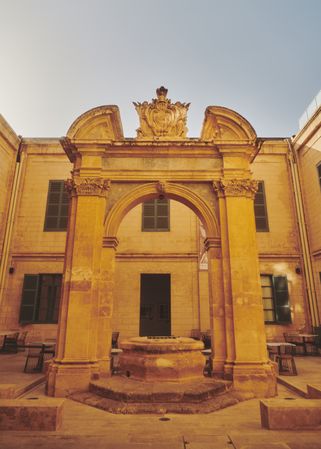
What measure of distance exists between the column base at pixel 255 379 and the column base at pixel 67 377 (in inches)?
113

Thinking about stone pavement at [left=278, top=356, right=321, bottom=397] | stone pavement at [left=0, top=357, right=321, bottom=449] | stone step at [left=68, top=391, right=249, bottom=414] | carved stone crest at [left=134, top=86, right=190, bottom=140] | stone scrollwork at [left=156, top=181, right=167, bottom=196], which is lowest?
stone pavement at [left=0, top=357, right=321, bottom=449]

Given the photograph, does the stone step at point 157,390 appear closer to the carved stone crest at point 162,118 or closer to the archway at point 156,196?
the archway at point 156,196

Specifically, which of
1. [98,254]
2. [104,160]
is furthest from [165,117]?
[98,254]

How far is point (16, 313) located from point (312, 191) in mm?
13039

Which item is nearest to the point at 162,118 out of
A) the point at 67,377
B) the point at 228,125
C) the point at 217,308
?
the point at 228,125

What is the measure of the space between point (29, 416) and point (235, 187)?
6.02m

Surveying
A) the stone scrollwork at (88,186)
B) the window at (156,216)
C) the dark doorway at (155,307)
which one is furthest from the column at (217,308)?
the window at (156,216)

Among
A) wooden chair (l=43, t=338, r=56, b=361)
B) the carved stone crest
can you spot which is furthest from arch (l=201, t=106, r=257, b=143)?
wooden chair (l=43, t=338, r=56, b=361)

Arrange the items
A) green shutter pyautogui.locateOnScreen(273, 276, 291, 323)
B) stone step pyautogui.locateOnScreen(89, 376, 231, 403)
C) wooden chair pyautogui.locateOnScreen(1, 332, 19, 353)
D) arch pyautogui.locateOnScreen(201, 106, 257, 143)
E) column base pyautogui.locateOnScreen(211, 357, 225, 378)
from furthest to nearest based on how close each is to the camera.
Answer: green shutter pyautogui.locateOnScreen(273, 276, 291, 323) < wooden chair pyautogui.locateOnScreen(1, 332, 19, 353) < arch pyautogui.locateOnScreen(201, 106, 257, 143) < column base pyautogui.locateOnScreen(211, 357, 225, 378) < stone step pyautogui.locateOnScreen(89, 376, 231, 403)

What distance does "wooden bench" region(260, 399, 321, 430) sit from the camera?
13.5 feet

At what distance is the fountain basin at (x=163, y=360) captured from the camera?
6.07 m

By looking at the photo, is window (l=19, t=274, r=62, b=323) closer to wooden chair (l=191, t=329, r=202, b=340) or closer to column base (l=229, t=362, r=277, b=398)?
wooden chair (l=191, t=329, r=202, b=340)

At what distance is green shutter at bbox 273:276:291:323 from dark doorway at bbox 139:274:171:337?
14.4ft

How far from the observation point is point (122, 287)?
1268 centimetres
